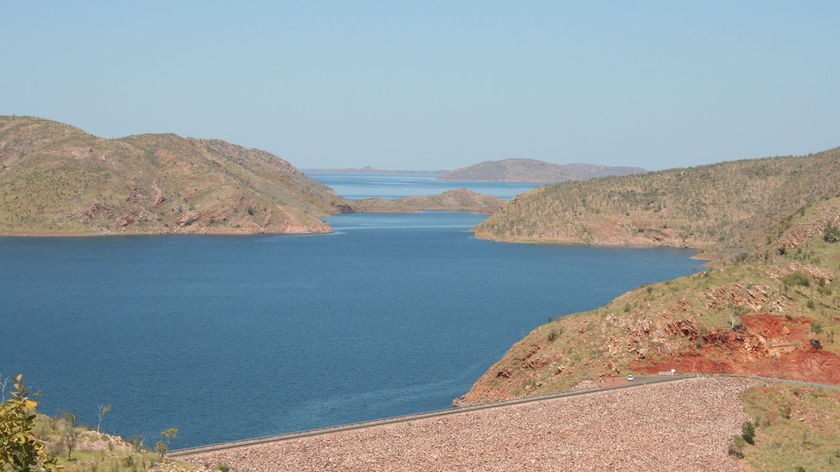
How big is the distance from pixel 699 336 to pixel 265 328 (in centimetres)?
5134

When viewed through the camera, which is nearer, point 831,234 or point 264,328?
point 831,234

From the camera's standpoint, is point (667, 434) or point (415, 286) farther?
point (415, 286)

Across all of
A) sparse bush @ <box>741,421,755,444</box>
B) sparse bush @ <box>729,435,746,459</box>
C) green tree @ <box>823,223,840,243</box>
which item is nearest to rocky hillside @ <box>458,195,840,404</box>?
sparse bush @ <box>741,421,755,444</box>

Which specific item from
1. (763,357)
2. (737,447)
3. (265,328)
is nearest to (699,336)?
(763,357)

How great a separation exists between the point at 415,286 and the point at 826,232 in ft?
209

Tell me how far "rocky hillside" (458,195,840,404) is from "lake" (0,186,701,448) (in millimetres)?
7906

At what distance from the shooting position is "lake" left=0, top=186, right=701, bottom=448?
60562 millimetres

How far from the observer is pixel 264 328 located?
92500 millimetres

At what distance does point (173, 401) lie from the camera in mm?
61062

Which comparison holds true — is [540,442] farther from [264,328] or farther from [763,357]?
[264,328]

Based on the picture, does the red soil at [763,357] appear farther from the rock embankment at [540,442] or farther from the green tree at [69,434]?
the green tree at [69,434]

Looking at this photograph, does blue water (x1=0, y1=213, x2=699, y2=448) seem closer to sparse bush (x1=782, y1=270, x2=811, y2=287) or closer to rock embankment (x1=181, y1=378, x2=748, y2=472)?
rock embankment (x1=181, y1=378, x2=748, y2=472)

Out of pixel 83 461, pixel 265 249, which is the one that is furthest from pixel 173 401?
pixel 265 249

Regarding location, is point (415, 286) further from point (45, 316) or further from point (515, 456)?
point (515, 456)
